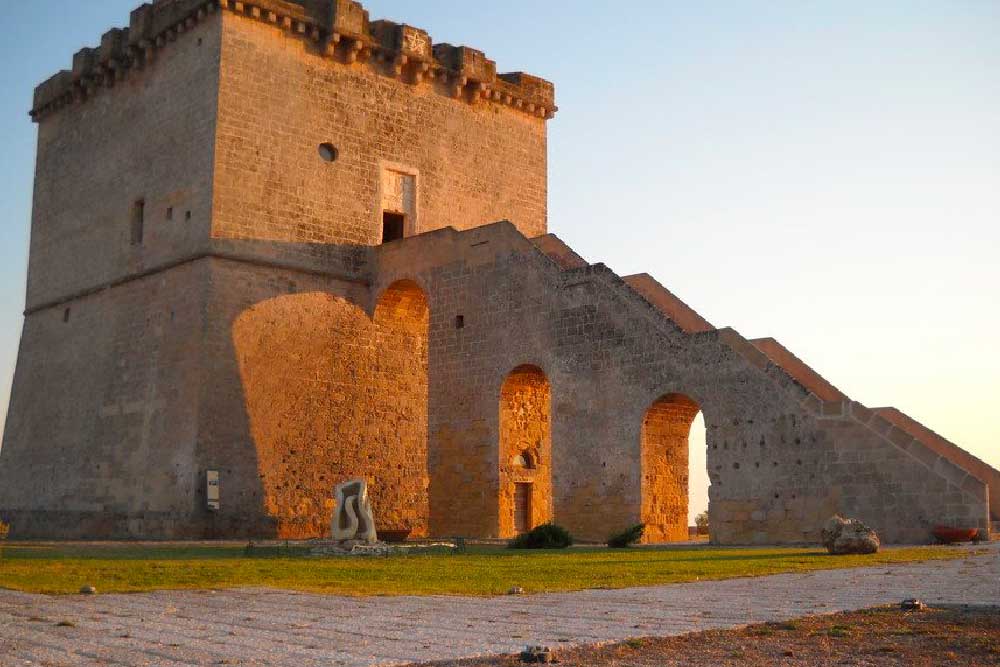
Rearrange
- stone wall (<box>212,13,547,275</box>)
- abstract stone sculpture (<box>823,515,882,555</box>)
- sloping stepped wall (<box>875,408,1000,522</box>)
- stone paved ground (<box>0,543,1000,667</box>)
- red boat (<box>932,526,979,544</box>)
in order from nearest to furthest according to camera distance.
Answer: stone paved ground (<box>0,543,1000,667</box>), abstract stone sculpture (<box>823,515,882,555</box>), red boat (<box>932,526,979,544</box>), sloping stepped wall (<box>875,408,1000,522</box>), stone wall (<box>212,13,547,275</box>)

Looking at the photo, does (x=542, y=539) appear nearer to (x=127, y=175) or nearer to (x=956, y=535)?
(x=956, y=535)

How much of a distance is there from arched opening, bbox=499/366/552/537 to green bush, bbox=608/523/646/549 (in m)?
3.63

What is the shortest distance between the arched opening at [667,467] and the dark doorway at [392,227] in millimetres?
8281

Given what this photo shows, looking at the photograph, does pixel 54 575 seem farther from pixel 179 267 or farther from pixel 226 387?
pixel 179 267

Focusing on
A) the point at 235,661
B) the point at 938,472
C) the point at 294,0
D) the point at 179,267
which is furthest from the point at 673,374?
the point at 235,661

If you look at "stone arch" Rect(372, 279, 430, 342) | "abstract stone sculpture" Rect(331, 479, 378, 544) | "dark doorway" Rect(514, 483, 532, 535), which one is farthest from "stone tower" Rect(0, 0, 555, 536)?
"abstract stone sculpture" Rect(331, 479, 378, 544)

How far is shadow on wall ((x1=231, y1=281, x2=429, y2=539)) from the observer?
20.8 metres

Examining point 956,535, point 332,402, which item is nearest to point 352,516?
point 332,402

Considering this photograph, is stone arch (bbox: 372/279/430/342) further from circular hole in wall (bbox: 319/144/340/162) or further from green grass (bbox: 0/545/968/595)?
green grass (bbox: 0/545/968/595)

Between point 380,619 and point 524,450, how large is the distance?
49.9 ft

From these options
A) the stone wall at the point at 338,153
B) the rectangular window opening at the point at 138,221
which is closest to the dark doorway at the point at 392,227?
Answer: the stone wall at the point at 338,153

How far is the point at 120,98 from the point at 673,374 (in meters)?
14.1

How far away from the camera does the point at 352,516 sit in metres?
15.0

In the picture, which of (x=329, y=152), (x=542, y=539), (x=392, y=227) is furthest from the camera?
(x=392, y=227)
